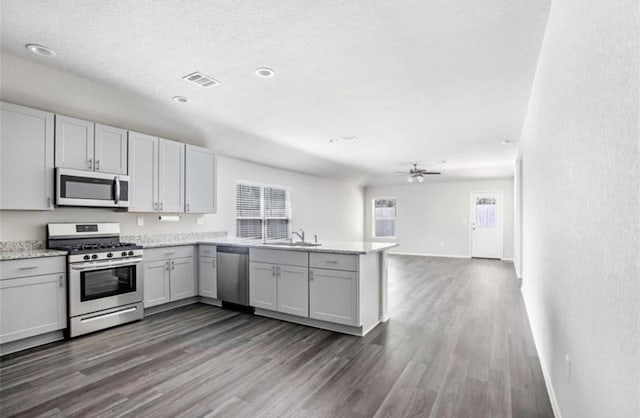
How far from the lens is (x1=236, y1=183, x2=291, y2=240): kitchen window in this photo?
625 cm

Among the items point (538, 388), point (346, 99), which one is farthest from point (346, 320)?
point (346, 99)

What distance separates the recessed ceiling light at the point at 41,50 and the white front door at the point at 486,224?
9757 mm

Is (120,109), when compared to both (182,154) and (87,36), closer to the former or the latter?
(182,154)

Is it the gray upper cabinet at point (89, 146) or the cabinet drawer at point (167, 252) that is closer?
the gray upper cabinet at point (89, 146)

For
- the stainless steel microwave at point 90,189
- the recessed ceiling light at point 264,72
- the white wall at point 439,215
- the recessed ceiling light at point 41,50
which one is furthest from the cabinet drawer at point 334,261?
the white wall at point 439,215

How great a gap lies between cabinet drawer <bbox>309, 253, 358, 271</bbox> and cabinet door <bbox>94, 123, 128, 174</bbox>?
2.58 metres

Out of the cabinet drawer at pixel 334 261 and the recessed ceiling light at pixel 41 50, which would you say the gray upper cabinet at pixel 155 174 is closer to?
the recessed ceiling light at pixel 41 50

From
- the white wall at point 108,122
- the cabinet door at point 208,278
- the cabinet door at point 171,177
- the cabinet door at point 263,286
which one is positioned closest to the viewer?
the white wall at point 108,122

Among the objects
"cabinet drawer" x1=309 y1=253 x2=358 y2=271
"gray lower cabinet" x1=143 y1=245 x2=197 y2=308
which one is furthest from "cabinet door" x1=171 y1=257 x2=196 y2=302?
"cabinet drawer" x1=309 y1=253 x2=358 y2=271

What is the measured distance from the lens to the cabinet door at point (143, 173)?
412 centimetres

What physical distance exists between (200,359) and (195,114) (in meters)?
2.89

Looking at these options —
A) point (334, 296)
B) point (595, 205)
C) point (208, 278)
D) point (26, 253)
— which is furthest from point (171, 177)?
point (595, 205)

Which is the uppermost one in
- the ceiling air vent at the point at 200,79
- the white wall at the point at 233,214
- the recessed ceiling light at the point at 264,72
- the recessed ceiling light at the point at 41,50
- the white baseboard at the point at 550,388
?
the recessed ceiling light at the point at 41,50

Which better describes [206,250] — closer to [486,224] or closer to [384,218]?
[384,218]
